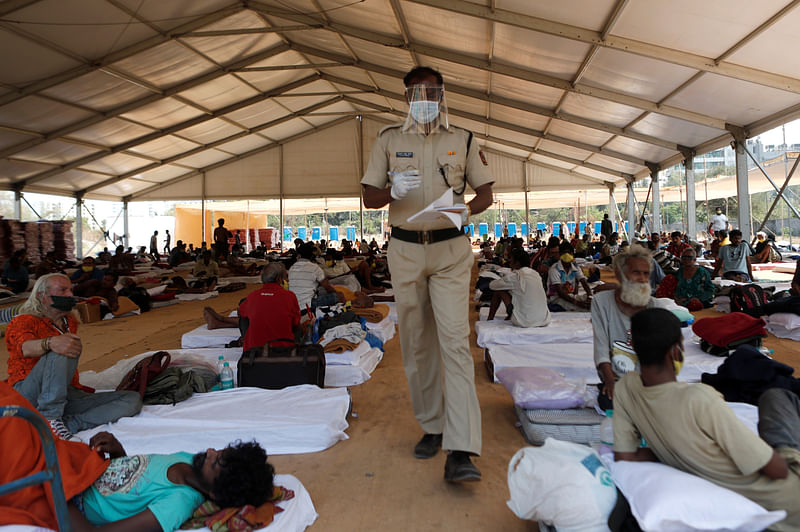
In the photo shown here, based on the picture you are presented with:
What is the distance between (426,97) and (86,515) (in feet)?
7.22

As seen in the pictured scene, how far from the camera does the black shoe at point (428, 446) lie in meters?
2.84

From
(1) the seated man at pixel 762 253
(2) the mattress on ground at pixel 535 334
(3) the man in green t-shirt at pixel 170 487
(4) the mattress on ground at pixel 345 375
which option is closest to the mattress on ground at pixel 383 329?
(2) the mattress on ground at pixel 535 334

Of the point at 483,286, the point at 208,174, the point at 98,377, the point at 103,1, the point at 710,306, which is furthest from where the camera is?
the point at 208,174

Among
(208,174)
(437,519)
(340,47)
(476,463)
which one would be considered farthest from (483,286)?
(208,174)

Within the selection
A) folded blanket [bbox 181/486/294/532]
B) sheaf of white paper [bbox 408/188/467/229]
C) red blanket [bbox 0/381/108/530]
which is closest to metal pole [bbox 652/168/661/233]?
sheaf of white paper [bbox 408/188/467/229]

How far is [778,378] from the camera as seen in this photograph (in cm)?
287

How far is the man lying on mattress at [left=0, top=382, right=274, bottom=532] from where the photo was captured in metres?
1.96

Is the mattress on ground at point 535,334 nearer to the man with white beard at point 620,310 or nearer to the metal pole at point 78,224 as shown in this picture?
the man with white beard at point 620,310

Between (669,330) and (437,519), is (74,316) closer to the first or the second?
(437,519)

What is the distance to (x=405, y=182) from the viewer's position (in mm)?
2453

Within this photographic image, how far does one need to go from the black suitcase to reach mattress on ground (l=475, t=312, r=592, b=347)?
7.05ft

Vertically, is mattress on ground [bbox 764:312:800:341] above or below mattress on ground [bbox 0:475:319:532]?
above

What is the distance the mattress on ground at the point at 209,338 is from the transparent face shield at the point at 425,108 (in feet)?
12.9

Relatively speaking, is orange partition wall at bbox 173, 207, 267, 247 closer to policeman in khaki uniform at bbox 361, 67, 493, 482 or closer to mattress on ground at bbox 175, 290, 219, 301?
mattress on ground at bbox 175, 290, 219, 301
